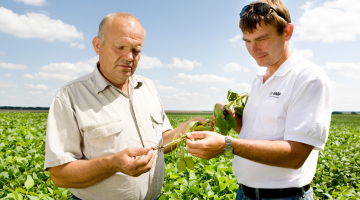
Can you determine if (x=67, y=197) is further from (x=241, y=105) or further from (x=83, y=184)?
(x=241, y=105)

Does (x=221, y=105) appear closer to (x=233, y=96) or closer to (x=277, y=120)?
(x=233, y=96)

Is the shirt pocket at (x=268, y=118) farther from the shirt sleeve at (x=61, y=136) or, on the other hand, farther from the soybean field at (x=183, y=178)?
the shirt sleeve at (x=61, y=136)

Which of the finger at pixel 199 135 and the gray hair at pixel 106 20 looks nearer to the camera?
the finger at pixel 199 135

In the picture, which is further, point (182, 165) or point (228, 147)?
point (182, 165)

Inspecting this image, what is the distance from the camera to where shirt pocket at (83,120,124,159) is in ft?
6.06

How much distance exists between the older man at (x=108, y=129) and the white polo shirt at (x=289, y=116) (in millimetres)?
725

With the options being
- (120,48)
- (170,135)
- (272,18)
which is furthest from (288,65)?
(120,48)

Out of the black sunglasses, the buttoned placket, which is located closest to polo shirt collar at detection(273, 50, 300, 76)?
the buttoned placket

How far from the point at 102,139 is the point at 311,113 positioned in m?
1.50

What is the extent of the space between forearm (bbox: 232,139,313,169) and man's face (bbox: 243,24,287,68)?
67 cm

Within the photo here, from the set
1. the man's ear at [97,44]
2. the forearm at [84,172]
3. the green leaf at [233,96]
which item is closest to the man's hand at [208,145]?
the forearm at [84,172]

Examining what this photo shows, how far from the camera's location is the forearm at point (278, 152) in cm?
152

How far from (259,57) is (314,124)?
0.65 m

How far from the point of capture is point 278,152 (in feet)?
4.98
